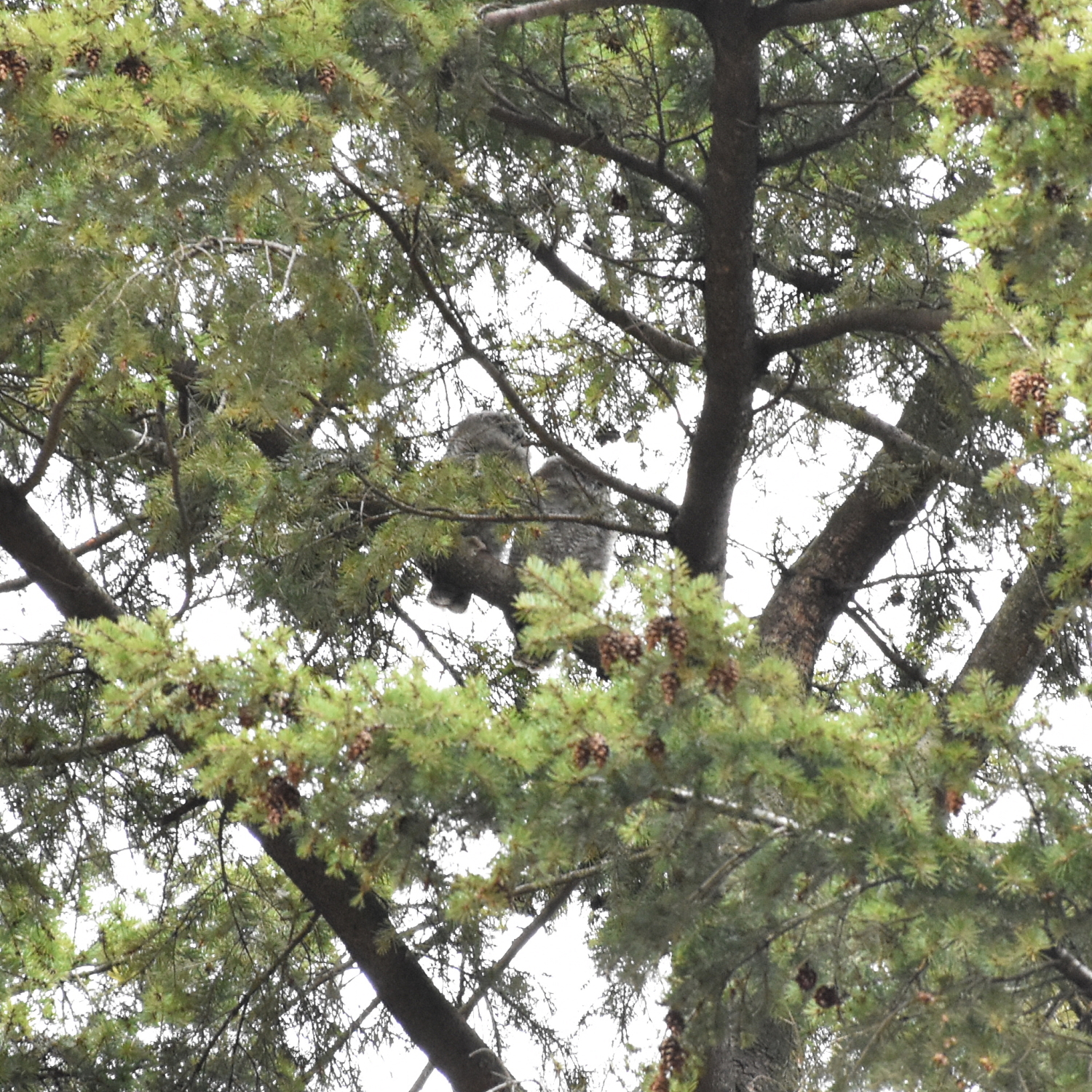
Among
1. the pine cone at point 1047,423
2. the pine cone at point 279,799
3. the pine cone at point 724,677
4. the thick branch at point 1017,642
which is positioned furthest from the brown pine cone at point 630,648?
the thick branch at point 1017,642

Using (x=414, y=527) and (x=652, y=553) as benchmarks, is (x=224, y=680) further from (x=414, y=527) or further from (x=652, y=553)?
(x=652, y=553)

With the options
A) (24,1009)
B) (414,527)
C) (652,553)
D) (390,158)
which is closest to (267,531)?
(414,527)

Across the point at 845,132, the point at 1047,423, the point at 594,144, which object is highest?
the point at 594,144

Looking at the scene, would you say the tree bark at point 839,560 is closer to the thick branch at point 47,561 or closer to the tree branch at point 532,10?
the tree branch at point 532,10

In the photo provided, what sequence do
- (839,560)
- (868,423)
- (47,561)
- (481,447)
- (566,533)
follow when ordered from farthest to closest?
(566,533)
(481,447)
(839,560)
(868,423)
(47,561)

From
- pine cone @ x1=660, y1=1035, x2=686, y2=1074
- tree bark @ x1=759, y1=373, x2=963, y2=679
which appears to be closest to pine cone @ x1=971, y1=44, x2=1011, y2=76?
pine cone @ x1=660, y1=1035, x2=686, y2=1074

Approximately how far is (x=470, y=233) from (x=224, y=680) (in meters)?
2.48

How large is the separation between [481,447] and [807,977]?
3.75 meters

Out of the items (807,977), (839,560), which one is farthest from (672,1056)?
(839,560)

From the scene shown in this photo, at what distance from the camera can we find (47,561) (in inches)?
179

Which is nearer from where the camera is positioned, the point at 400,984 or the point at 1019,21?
the point at 1019,21

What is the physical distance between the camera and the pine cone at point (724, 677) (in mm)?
2703

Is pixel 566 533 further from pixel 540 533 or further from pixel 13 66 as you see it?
pixel 13 66

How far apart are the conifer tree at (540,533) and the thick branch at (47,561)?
2 cm
